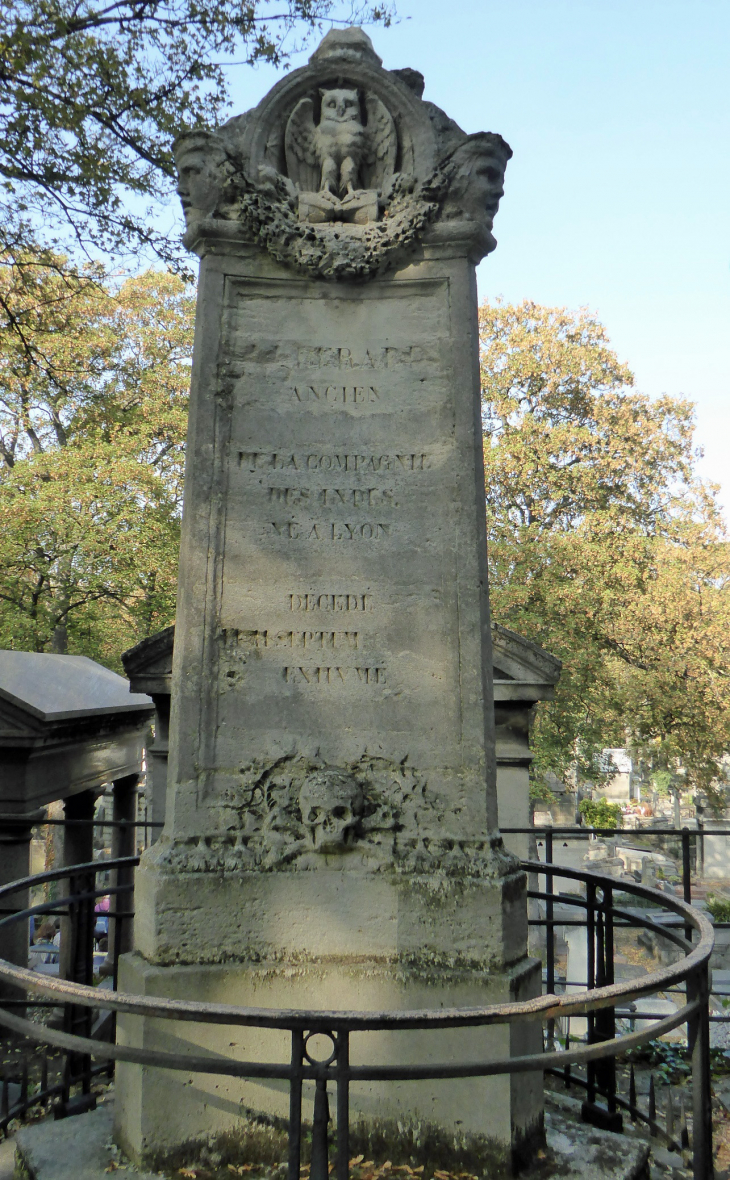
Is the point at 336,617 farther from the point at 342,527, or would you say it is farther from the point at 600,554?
the point at 600,554

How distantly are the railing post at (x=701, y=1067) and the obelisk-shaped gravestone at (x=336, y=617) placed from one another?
640mm

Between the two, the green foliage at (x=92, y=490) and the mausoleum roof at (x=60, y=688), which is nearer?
the mausoleum roof at (x=60, y=688)

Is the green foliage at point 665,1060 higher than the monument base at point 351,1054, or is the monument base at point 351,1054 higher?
the monument base at point 351,1054

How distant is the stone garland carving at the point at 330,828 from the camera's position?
3.24 metres

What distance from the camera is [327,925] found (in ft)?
10.5

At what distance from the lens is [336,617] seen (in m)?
3.50

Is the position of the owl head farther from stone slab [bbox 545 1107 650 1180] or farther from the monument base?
stone slab [bbox 545 1107 650 1180]

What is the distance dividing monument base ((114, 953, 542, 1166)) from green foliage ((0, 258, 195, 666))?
39.9ft

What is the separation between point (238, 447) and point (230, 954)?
2118 millimetres

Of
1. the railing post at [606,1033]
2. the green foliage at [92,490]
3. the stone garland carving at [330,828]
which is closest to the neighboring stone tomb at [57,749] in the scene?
the stone garland carving at [330,828]

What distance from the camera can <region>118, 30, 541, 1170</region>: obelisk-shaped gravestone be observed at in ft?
10.2

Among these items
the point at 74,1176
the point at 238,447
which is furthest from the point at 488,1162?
the point at 238,447

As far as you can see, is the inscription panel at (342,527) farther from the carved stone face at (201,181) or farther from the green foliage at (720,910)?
the green foliage at (720,910)

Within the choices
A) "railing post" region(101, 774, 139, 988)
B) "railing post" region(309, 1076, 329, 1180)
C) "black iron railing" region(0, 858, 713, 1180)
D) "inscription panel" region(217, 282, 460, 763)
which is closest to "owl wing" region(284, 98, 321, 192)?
"inscription panel" region(217, 282, 460, 763)
